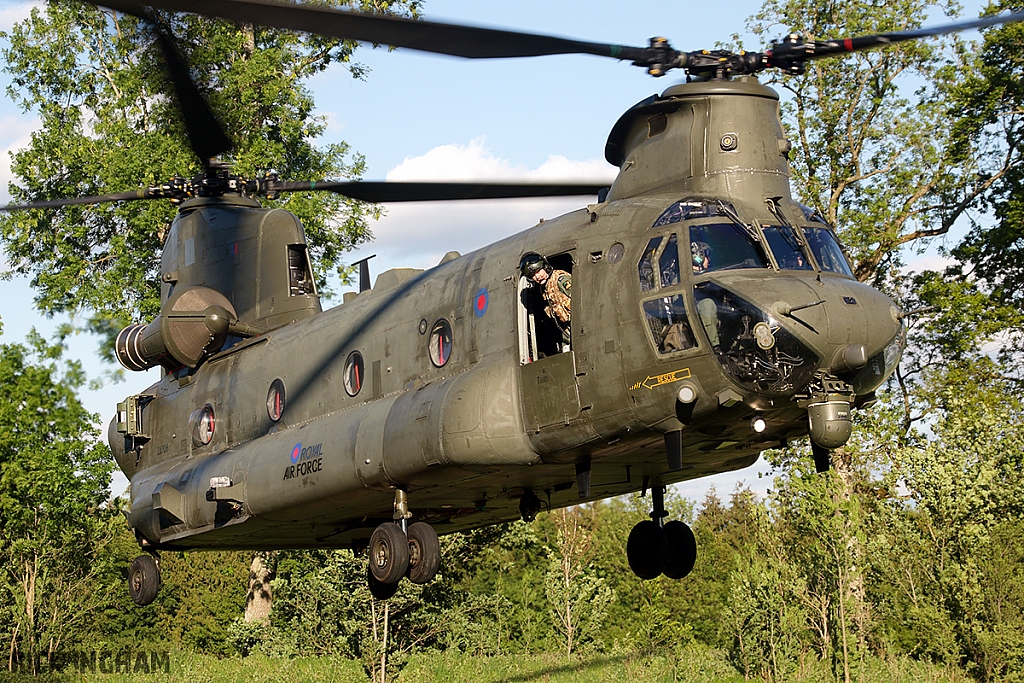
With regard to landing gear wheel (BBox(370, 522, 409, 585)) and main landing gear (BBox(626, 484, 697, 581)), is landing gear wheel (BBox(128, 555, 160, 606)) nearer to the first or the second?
landing gear wheel (BBox(370, 522, 409, 585))

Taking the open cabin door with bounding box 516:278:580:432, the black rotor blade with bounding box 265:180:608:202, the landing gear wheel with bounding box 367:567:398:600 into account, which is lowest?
the landing gear wheel with bounding box 367:567:398:600

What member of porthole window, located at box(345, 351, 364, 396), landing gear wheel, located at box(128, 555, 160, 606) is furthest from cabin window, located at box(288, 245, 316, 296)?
landing gear wheel, located at box(128, 555, 160, 606)

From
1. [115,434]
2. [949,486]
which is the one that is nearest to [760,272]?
[115,434]

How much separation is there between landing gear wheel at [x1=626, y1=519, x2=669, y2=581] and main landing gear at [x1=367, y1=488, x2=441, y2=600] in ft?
8.95

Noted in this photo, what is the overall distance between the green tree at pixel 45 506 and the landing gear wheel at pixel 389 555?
19.4 metres

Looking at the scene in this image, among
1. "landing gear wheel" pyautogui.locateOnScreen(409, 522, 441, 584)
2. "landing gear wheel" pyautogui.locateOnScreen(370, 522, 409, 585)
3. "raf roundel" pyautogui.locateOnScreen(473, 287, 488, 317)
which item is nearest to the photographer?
"raf roundel" pyautogui.locateOnScreen(473, 287, 488, 317)

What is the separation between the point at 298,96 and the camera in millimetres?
33219

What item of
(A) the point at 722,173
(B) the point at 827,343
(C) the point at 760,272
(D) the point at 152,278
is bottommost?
(B) the point at 827,343

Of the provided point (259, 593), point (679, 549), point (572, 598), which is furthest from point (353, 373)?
point (259, 593)

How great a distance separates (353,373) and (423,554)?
8.36 ft

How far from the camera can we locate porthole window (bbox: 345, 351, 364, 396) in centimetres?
1420

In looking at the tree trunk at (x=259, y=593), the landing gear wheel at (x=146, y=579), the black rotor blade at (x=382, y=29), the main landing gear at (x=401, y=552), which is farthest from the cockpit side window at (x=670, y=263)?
the tree trunk at (x=259, y=593)

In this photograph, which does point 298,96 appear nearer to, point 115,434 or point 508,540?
point 508,540

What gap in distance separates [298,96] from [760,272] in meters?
24.8
